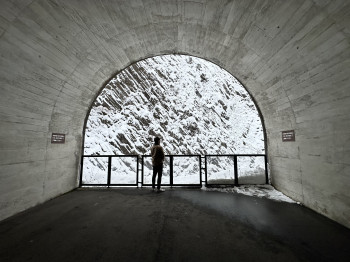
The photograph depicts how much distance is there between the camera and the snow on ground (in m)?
4.91

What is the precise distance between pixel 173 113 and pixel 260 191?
16804 millimetres

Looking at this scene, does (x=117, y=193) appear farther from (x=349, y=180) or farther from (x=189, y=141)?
(x=189, y=141)

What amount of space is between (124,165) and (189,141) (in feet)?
43.2

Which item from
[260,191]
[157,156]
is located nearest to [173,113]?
[157,156]

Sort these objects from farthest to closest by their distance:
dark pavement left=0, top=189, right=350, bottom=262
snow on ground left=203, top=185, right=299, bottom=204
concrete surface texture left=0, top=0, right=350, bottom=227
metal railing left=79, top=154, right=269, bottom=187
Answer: metal railing left=79, top=154, right=269, bottom=187 < snow on ground left=203, top=185, right=299, bottom=204 < concrete surface texture left=0, top=0, right=350, bottom=227 < dark pavement left=0, top=189, right=350, bottom=262

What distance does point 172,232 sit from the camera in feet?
9.78

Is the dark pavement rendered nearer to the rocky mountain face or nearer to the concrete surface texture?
the concrete surface texture

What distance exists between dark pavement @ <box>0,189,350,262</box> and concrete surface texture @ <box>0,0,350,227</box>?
2.51 ft

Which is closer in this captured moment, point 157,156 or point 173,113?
point 157,156

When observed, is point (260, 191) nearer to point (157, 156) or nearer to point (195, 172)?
point (195, 172)

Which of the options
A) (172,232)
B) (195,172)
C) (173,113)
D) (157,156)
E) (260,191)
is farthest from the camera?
(173,113)

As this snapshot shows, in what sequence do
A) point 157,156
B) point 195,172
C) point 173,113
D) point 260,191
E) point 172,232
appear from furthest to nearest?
point 173,113 → point 195,172 → point 157,156 → point 260,191 → point 172,232

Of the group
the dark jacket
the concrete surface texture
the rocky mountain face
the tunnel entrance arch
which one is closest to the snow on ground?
the concrete surface texture

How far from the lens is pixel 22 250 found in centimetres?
246
